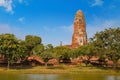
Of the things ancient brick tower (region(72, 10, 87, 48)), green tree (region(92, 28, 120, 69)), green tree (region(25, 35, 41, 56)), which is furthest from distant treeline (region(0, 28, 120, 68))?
ancient brick tower (region(72, 10, 87, 48))

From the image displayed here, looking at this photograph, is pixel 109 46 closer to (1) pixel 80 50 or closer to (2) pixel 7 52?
(1) pixel 80 50

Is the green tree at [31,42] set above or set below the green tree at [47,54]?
above

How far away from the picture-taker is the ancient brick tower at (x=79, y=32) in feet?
505

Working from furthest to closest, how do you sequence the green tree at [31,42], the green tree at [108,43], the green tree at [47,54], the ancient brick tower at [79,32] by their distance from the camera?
the ancient brick tower at [79,32]
the green tree at [31,42]
the green tree at [47,54]
the green tree at [108,43]

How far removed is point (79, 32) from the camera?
6093 inches

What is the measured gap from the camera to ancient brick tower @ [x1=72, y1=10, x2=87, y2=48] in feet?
505

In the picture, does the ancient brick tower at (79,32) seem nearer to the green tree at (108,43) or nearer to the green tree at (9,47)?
the green tree at (108,43)

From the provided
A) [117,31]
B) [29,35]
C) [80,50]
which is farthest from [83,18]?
[117,31]

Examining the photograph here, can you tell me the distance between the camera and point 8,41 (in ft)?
273

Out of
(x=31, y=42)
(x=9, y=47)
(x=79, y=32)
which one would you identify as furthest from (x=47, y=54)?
(x=79, y=32)

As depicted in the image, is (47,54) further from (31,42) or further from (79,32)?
(79,32)

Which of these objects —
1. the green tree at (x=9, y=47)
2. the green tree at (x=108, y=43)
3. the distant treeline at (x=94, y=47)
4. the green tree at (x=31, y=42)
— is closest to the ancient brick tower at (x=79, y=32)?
the green tree at (x=31, y=42)

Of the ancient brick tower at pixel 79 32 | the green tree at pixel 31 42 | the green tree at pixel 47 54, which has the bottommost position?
the green tree at pixel 47 54

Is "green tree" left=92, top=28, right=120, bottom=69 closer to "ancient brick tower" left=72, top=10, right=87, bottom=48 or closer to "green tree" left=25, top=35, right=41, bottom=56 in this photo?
"green tree" left=25, top=35, right=41, bottom=56
